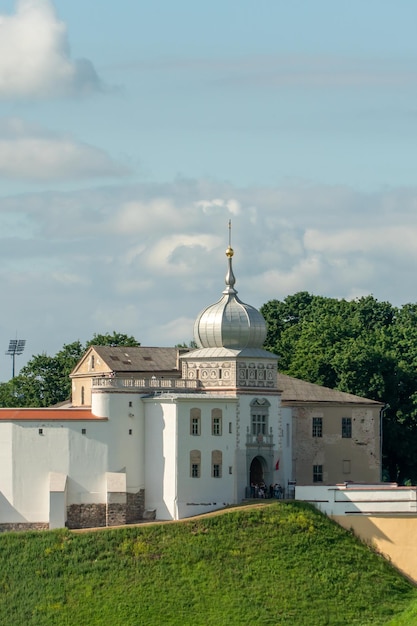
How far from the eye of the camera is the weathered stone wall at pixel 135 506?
9902 centimetres

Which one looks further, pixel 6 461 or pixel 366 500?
pixel 6 461

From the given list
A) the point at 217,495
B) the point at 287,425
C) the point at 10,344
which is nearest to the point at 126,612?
the point at 217,495

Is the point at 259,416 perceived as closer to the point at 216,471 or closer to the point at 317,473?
the point at 216,471

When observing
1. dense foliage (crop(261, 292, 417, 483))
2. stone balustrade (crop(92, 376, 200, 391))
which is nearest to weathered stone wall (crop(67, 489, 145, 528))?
stone balustrade (crop(92, 376, 200, 391))

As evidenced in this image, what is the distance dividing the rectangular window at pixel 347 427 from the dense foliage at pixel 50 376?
78.1 ft

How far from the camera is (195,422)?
99688 mm

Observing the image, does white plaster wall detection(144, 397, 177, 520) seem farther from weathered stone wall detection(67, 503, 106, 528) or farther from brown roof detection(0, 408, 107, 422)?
weathered stone wall detection(67, 503, 106, 528)

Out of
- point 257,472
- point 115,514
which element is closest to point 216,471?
point 257,472

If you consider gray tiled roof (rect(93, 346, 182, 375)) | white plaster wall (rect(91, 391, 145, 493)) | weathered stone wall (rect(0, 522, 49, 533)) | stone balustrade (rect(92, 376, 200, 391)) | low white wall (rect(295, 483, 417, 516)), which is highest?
gray tiled roof (rect(93, 346, 182, 375))

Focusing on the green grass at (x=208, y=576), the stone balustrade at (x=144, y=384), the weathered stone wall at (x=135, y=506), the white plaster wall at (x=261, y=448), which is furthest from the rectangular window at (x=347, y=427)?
the weathered stone wall at (x=135, y=506)

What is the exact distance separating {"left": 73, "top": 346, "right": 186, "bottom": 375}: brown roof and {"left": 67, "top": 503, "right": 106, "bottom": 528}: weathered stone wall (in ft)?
55.3

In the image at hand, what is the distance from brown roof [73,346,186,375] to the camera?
378 ft

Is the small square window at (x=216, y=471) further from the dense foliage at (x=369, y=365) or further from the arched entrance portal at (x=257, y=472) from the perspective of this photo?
the dense foliage at (x=369, y=365)

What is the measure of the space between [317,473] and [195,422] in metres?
11.8
